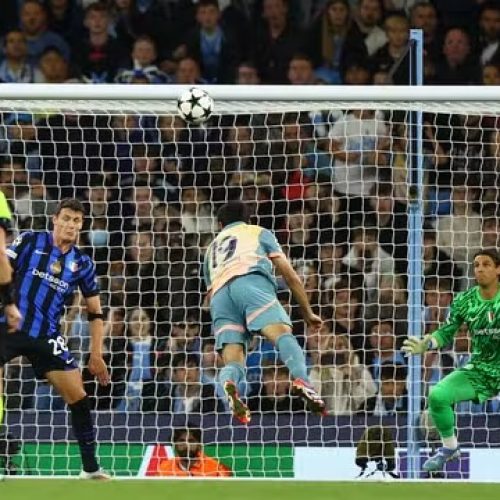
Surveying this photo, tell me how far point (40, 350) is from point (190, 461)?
1.90 m

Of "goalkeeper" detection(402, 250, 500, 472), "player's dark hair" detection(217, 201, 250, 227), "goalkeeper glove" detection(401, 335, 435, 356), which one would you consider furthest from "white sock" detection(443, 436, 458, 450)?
"player's dark hair" detection(217, 201, 250, 227)

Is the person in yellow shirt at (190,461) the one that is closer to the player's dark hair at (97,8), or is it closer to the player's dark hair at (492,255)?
the player's dark hair at (492,255)

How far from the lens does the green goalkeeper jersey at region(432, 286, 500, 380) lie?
10.8 meters

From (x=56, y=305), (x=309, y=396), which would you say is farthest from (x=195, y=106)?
(x=309, y=396)

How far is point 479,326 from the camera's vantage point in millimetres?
10844

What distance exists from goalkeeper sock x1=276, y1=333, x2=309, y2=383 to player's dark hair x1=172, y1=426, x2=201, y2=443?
220cm

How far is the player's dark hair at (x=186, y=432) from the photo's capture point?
11.7 meters

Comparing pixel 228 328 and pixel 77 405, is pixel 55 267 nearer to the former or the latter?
pixel 77 405

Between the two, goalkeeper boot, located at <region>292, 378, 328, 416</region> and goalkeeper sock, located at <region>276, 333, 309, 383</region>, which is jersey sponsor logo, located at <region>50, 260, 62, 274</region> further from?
goalkeeper boot, located at <region>292, 378, 328, 416</region>

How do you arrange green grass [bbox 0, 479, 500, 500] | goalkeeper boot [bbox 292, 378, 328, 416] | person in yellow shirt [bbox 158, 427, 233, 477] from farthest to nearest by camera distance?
person in yellow shirt [bbox 158, 427, 233, 477] → goalkeeper boot [bbox 292, 378, 328, 416] → green grass [bbox 0, 479, 500, 500]

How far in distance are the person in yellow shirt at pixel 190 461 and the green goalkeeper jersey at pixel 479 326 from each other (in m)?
2.01

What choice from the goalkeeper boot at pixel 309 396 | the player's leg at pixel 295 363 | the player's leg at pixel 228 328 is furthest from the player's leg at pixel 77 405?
the goalkeeper boot at pixel 309 396

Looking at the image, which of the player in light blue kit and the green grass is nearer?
the green grass

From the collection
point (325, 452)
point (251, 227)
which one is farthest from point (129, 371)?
point (251, 227)
